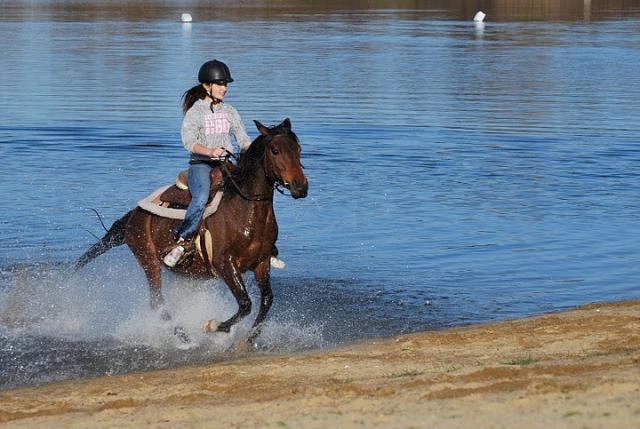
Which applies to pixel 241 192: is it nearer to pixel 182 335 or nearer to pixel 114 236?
pixel 182 335

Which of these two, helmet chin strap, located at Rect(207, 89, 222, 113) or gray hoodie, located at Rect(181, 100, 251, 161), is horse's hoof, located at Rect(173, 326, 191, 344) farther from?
helmet chin strap, located at Rect(207, 89, 222, 113)

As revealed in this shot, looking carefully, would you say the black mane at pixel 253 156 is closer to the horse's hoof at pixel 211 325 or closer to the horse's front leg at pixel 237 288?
the horse's front leg at pixel 237 288

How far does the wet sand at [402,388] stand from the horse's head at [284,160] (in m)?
1.50

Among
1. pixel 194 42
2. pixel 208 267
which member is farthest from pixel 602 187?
pixel 194 42

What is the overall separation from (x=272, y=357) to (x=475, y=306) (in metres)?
3.38

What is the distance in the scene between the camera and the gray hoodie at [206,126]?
1172cm

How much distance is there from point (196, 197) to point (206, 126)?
67 cm

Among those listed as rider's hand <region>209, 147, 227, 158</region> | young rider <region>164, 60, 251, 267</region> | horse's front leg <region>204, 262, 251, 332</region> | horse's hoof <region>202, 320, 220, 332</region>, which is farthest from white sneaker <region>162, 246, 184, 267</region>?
rider's hand <region>209, 147, 227, 158</region>

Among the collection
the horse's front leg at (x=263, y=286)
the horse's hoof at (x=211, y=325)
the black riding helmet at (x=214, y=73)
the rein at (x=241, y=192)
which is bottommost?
the horse's hoof at (x=211, y=325)

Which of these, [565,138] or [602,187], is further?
[565,138]

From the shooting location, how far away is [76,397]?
9711 millimetres

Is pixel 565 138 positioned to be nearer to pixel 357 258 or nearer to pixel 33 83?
pixel 357 258

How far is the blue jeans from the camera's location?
1166 cm

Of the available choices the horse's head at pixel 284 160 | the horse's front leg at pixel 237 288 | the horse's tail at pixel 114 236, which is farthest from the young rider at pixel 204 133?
the horse's tail at pixel 114 236
